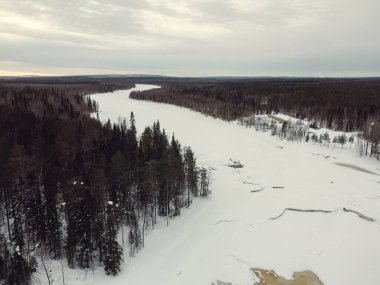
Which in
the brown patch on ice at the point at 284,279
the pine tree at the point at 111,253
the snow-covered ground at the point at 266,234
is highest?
the pine tree at the point at 111,253

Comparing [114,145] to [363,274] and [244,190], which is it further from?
[363,274]

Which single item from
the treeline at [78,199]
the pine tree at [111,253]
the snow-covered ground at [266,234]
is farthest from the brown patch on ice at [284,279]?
the treeline at [78,199]

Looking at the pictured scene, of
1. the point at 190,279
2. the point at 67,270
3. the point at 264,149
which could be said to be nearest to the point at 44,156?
the point at 67,270

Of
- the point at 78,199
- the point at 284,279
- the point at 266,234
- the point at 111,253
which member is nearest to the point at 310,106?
the point at 266,234

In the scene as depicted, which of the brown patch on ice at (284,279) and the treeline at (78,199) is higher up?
the treeline at (78,199)

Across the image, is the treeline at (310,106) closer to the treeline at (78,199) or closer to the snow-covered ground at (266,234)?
the snow-covered ground at (266,234)

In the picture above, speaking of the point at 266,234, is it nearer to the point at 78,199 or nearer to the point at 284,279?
the point at 284,279

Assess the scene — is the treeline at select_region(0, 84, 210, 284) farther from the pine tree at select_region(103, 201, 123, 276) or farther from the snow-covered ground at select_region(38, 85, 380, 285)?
the snow-covered ground at select_region(38, 85, 380, 285)

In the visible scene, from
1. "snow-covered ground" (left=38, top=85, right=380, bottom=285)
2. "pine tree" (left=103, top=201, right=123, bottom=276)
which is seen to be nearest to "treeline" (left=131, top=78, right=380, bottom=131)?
"snow-covered ground" (left=38, top=85, right=380, bottom=285)
